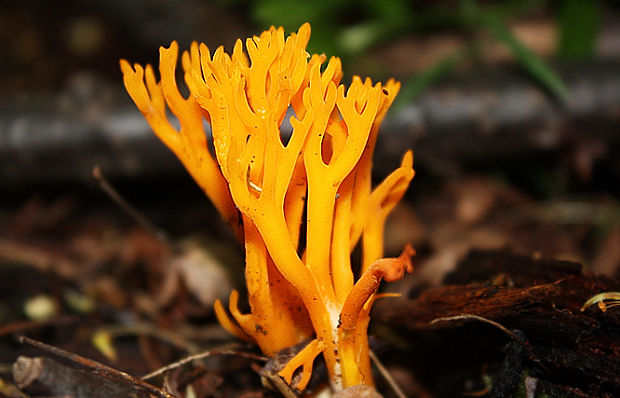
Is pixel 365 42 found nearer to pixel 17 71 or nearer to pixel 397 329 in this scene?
pixel 397 329

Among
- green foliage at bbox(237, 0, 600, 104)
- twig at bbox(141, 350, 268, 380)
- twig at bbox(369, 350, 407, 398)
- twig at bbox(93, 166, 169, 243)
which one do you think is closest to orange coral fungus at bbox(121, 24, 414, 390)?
twig at bbox(141, 350, 268, 380)

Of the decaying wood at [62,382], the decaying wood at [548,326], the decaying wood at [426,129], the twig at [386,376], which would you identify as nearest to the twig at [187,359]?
the decaying wood at [62,382]

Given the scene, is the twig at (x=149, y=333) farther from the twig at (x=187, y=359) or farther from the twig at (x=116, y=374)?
the twig at (x=116, y=374)

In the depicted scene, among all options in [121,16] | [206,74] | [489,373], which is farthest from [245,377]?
[121,16]

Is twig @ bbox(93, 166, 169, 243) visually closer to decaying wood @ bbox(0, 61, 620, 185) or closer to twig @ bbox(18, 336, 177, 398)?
twig @ bbox(18, 336, 177, 398)

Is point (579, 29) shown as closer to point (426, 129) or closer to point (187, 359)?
point (426, 129)
